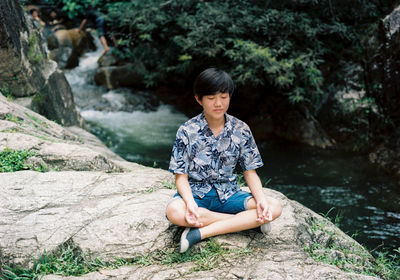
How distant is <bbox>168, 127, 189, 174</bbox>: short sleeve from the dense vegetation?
4.82m

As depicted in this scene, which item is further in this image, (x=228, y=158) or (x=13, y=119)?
(x=13, y=119)

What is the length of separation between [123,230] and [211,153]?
2.96ft

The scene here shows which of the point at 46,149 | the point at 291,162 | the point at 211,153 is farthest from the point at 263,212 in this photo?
the point at 291,162

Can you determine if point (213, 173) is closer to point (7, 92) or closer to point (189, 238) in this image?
point (189, 238)

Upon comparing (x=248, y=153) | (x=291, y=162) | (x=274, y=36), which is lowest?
(x=291, y=162)

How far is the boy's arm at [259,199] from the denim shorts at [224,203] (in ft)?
0.26

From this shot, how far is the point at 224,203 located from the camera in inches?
116

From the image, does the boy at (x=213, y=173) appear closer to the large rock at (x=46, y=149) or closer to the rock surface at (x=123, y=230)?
the rock surface at (x=123, y=230)

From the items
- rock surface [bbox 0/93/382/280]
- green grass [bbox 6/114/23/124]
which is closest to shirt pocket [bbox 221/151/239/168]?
rock surface [bbox 0/93/382/280]

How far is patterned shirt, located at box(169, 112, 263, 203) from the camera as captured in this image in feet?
9.37

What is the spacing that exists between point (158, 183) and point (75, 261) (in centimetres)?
128

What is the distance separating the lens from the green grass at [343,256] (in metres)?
2.82

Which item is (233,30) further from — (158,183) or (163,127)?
(158,183)

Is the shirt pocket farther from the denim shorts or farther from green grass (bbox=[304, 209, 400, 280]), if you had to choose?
green grass (bbox=[304, 209, 400, 280])
